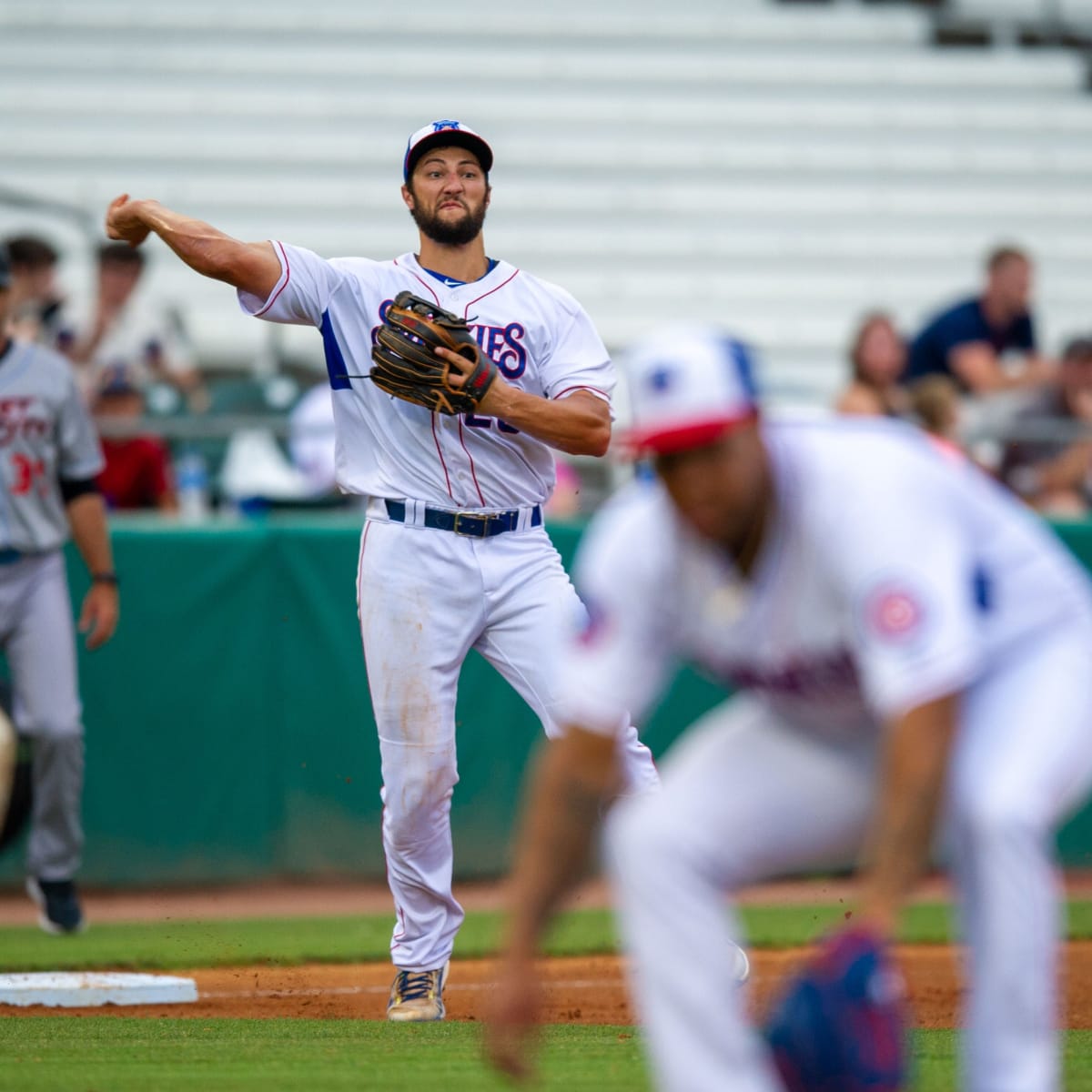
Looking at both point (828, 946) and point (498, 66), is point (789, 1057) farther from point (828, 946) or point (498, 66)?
point (498, 66)

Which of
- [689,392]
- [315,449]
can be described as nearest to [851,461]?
[689,392]

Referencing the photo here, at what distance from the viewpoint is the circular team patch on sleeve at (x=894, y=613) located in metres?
2.71

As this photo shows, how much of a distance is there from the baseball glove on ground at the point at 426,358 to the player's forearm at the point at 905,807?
2.81 m

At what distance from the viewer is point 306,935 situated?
761cm

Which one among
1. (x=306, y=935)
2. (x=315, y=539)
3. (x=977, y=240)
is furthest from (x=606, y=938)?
(x=977, y=240)

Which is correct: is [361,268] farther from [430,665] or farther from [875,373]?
[875,373]

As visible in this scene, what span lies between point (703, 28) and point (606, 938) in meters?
10.4

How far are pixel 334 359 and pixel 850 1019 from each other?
338 cm

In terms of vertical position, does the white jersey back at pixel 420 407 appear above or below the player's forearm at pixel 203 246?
below

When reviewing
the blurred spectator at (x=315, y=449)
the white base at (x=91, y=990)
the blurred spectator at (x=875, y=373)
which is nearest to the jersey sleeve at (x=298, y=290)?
the white base at (x=91, y=990)

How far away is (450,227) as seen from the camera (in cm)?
564

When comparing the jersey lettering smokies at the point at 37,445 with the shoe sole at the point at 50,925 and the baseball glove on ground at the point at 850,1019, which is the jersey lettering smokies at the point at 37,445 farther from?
the baseball glove on ground at the point at 850,1019

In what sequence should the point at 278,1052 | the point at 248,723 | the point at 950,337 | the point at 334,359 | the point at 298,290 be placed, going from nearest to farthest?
the point at 278,1052, the point at 298,290, the point at 334,359, the point at 248,723, the point at 950,337

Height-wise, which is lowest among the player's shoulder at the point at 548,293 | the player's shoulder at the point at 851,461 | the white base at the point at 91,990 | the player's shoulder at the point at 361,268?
the white base at the point at 91,990
